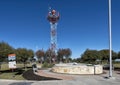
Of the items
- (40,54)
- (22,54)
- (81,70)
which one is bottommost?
(81,70)

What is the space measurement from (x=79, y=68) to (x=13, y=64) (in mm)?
8506

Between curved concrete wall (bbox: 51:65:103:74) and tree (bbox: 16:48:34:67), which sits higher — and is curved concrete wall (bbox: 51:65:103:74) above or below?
below

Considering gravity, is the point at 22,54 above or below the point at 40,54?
above

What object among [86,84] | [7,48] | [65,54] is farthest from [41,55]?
[86,84]

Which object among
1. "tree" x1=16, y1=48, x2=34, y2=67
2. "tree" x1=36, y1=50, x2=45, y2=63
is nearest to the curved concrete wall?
"tree" x1=16, y1=48, x2=34, y2=67

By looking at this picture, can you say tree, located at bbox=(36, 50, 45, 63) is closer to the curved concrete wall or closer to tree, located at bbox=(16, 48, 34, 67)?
tree, located at bbox=(16, 48, 34, 67)

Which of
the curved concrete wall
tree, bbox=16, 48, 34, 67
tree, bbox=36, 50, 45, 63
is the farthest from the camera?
tree, bbox=36, 50, 45, 63

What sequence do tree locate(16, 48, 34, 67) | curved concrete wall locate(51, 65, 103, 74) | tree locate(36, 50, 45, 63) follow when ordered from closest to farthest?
1. curved concrete wall locate(51, 65, 103, 74)
2. tree locate(16, 48, 34, 67)
3. tree locate(36, 50, 45, 63)

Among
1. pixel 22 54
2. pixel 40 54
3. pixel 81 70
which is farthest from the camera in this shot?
pixel 40 54

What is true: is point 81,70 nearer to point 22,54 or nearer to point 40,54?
point 22,54

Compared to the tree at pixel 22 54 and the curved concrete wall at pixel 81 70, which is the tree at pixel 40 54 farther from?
the curved concrete wall at pixel 81 70

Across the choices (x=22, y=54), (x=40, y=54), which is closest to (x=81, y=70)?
(x=22, y=54)

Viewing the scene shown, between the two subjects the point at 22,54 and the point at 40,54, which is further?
the point at 40,54

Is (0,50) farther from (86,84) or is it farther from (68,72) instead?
(86,84)
